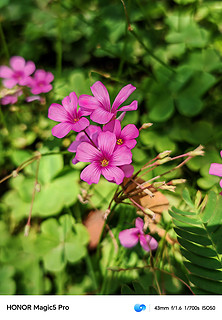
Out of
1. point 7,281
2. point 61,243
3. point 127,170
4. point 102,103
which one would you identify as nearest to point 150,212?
point 127,170

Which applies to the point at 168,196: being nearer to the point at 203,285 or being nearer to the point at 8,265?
the point at 203,285

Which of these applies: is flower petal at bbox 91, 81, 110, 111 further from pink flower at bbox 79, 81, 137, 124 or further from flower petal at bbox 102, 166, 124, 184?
flower petal at bbox 102, 166, 124, 184

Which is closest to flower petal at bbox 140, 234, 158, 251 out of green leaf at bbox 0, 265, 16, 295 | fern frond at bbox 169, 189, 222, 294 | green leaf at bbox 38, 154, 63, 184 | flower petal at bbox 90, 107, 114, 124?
fern frond at bbox 169, 189, 222, 294

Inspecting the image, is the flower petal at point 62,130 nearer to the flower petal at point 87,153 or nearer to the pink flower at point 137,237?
the flower petal at point 87,153

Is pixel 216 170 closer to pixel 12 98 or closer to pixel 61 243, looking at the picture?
pixel 61 243

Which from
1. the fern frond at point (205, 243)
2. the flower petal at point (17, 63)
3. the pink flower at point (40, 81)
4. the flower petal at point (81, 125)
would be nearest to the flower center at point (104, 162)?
the flower petal at point (81, 125)
